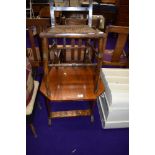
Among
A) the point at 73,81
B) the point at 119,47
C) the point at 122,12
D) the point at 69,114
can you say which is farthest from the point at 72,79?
the point at 122,12

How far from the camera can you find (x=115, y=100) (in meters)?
1.43

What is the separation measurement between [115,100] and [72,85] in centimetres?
39

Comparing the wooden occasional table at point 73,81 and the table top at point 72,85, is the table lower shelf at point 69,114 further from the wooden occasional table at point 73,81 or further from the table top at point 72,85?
the table top at point 72,85

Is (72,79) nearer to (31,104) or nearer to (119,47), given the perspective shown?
(31,104)

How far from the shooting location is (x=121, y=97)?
1.44m

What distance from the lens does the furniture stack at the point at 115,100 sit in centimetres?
144

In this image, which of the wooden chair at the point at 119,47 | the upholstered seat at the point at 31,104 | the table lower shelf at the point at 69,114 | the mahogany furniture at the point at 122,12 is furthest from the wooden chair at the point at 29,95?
the mahogany furniture at the point at 122,12

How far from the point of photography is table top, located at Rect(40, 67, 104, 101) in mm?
1336

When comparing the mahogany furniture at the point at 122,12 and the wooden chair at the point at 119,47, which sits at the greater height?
the mahogany furniture at the point at 122,12

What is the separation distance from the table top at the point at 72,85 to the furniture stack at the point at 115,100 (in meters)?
0.12
